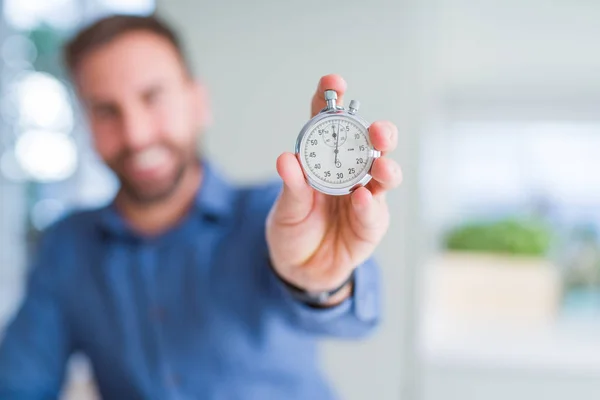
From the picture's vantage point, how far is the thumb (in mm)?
357

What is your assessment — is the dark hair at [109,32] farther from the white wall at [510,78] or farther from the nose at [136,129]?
the white wall at [510,78]

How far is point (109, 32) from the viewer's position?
66 centimetres

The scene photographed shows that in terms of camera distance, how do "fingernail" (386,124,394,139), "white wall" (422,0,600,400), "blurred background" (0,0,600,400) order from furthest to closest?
1. "white wall" (422,0,600,400)
2. "blurred background" (0,0,600,400)
3. "fingernail" (386,124,394,139)

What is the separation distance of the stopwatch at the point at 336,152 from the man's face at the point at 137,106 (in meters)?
0.33

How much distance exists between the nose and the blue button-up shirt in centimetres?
11

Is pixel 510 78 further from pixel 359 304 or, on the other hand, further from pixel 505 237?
pixel 359 304

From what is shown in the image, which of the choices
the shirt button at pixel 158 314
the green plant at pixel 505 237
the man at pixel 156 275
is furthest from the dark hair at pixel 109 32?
the green plant at pixel 505 237

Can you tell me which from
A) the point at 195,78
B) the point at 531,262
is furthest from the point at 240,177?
the point at 531,262

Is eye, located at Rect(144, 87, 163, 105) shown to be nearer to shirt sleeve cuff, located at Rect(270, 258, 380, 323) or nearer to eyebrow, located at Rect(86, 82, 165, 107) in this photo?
eyebrow, located at Rect(86, 82, 165, 107)

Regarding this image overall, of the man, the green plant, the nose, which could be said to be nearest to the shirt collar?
the man

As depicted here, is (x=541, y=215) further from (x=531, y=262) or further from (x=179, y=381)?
(x=179, y=381)

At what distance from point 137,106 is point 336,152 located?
353 millimetres

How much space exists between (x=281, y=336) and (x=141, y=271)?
182 mm

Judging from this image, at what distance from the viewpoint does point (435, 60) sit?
1.10 meters
